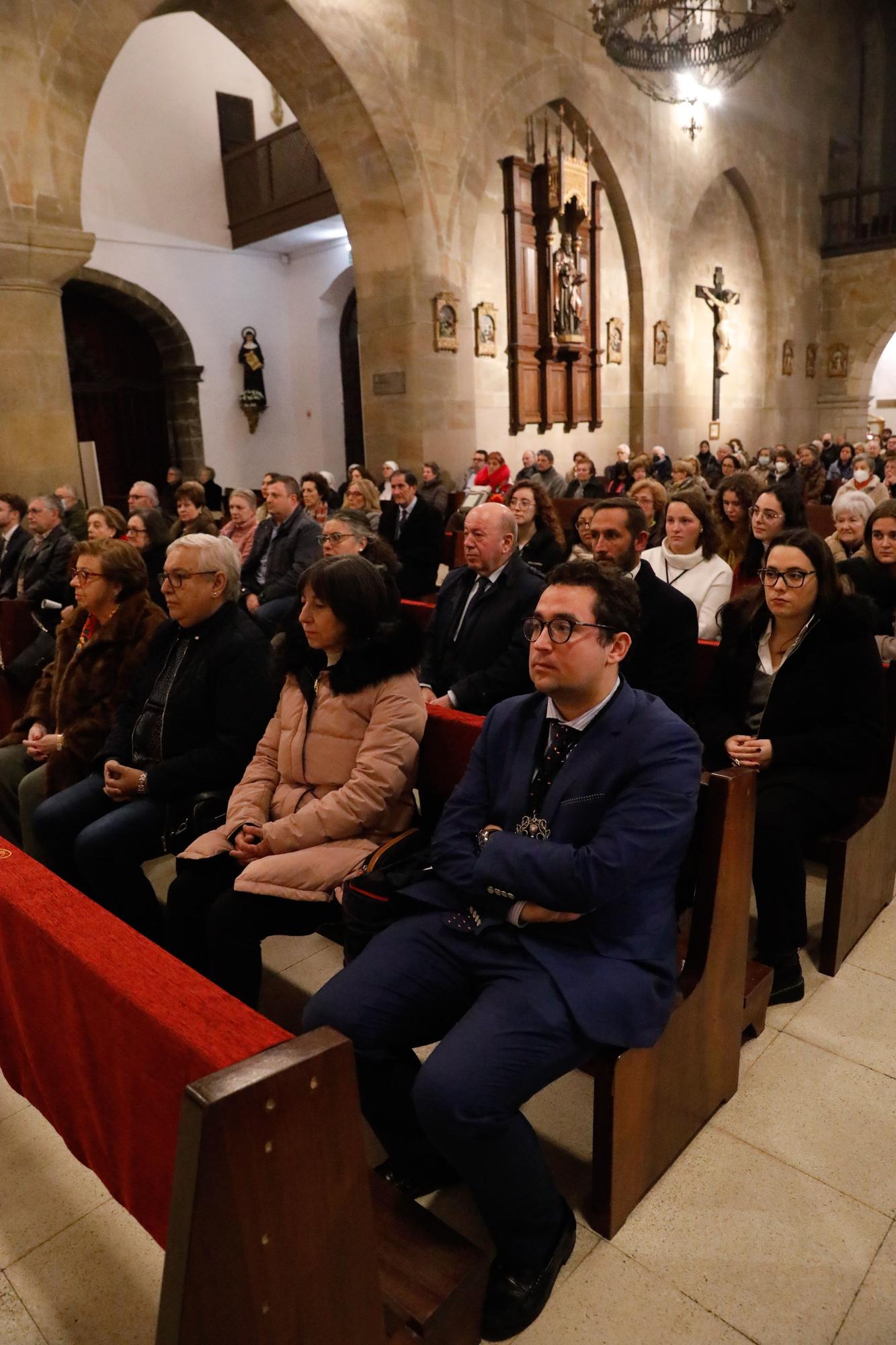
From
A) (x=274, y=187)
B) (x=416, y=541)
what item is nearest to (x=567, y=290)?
(x=274, y=187)

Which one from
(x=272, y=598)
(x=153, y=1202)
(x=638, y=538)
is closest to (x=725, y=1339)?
(x=153, y=1202)

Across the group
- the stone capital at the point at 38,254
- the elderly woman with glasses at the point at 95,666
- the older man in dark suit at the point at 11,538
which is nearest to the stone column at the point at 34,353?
the stone capital at the point at 38,254

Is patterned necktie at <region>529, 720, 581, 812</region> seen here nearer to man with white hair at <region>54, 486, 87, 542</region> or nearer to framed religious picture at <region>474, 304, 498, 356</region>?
man with white hair at <region>54, 486, 87, 542</region>

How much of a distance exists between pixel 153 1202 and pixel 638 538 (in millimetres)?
2621

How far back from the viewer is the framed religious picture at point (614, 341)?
1327 cm

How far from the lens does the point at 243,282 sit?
1409cm

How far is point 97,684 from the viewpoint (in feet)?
10.6

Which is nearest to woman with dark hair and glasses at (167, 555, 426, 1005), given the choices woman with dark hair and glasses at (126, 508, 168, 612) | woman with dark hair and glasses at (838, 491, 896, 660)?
woman with dark hair and glasses at (838, 491, 896, 660)

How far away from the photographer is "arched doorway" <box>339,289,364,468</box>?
1472 cm

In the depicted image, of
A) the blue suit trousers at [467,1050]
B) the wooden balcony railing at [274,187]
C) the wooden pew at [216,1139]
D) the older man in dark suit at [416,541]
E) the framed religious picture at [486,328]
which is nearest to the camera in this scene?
the wooden pew at [216,1139]

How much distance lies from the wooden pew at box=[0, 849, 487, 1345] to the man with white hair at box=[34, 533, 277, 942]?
833mm

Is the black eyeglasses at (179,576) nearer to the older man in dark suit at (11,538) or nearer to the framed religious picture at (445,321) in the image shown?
the older man in dark suit at (11,538)

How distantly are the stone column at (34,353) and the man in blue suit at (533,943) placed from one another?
6.42 meters

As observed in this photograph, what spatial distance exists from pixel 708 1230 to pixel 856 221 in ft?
67.9
